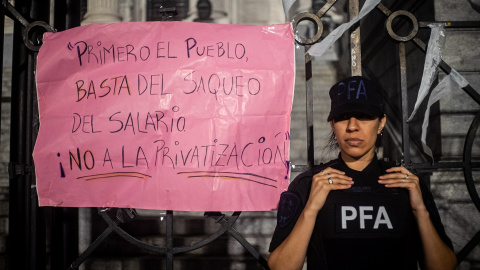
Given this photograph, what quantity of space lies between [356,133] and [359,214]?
347 mm

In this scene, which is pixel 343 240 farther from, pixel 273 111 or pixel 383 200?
pixel 273 111

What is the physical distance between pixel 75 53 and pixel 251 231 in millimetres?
3137

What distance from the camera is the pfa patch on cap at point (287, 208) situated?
1563 mm

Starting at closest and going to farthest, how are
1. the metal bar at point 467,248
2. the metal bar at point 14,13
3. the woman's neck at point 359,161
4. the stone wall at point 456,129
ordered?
the woman's neck at point 359,161 → the metal bar at point 467,248 → the metal bar at point 14,13 → the stone wall at point 456,129


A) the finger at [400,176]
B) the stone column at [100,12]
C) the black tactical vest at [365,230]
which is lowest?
the black tactical vest at [365,230]

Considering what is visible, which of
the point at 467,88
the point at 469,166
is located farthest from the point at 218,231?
the point at 467,88

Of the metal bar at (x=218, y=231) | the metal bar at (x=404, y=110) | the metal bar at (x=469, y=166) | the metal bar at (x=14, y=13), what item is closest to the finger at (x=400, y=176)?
the metal bar at (x=404, y=110)

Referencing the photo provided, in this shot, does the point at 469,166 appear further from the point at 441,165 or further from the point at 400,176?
the point at 400,176

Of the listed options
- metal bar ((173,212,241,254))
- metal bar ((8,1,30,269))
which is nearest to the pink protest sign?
metal bar ((173,212,241,254))

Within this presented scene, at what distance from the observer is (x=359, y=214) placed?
1.54 meters

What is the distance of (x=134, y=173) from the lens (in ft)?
6.21

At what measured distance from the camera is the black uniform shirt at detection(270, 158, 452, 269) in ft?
4.94

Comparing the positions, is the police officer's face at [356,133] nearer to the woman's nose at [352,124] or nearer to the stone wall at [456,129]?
the woman's nose at [352,124]

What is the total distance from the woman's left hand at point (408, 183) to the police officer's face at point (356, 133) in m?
0.13
